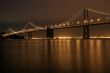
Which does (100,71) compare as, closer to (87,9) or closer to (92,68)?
(92,68)

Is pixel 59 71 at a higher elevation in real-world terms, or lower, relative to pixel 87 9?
lower

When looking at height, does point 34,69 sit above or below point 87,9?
below

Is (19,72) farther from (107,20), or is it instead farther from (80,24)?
(80,24)

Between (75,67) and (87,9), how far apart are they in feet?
198

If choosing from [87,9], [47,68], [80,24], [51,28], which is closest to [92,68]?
[47,68]

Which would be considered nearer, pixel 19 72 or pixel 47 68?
pixel 19 72

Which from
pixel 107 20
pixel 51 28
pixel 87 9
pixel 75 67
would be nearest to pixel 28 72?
pixel 75 67

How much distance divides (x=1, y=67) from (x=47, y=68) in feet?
8.55

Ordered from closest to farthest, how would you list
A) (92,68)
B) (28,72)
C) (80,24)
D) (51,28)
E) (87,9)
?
(28,72)
(92,68)
(80,24)
(51,28)
(87,9)

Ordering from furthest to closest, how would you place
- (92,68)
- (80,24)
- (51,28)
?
(51,28) → (80,24) → (92,68)

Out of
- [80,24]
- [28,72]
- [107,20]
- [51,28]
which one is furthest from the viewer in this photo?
[51,28]

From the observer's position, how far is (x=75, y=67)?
818 inches

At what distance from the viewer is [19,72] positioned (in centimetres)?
1858

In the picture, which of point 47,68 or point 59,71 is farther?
point 47,68
